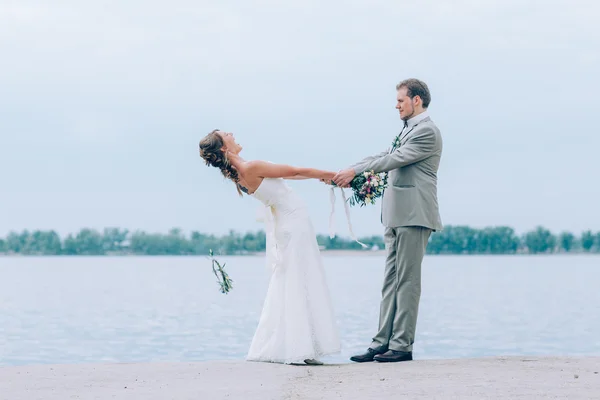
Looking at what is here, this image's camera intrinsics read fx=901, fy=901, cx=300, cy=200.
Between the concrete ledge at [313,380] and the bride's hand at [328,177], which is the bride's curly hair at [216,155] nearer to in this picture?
the bride's hand at [328,177]

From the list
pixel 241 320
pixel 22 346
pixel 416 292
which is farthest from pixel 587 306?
pixel 416 292

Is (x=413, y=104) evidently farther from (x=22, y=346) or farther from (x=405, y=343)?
(x=22, y=346)

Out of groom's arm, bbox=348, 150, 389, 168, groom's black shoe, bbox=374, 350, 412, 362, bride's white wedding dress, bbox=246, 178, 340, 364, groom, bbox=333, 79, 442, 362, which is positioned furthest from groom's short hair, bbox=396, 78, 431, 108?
groom's black shoe, bbox=374, 350, 412, 362

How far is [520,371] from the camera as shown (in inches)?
290

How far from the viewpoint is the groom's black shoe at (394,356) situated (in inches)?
320

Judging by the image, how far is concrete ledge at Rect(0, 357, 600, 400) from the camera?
641cm

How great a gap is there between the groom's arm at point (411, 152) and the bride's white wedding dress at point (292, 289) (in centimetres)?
89

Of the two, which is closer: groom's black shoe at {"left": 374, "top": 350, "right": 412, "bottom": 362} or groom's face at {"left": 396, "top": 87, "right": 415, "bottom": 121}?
groom's black shoe at {"left": 374, "top": 350, "right": 412, "bottom": 362}

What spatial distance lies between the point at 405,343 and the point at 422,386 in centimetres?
157

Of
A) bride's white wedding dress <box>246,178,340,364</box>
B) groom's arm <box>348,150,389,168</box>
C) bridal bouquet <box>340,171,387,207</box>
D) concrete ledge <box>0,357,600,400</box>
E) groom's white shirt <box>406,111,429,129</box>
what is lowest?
concrete ledge <box>0,357,600,400</box>

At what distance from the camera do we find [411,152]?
8.09 metres

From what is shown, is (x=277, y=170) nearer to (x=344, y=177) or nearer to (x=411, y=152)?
(x=344, y=177)

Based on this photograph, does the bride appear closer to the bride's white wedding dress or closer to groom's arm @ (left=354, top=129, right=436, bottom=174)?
the bride's white wedding dress

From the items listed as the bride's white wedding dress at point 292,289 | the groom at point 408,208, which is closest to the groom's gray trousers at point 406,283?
the groom at point 408,208
